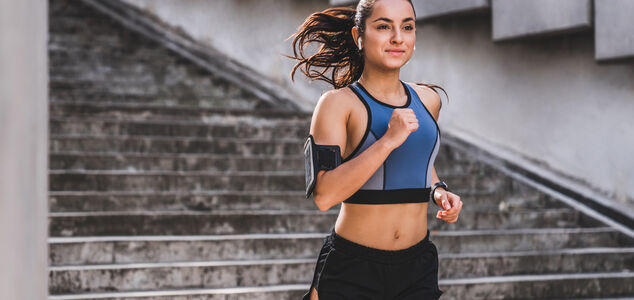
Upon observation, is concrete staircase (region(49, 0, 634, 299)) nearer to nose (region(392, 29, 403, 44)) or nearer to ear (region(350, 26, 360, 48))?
ear (region(350, 26, 360, 48))

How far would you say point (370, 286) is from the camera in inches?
81.7

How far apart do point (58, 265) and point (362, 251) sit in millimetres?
2970

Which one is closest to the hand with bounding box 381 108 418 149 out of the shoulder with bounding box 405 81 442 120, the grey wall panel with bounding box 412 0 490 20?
the shoulder with bounding box 405 81 442 120

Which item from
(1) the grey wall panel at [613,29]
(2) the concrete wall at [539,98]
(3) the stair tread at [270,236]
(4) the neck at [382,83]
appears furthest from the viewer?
(2) the concrete wall at [539,98]

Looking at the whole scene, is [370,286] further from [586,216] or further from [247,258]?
[586,216]

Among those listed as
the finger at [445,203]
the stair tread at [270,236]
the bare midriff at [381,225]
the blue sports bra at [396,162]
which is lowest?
the stair tread at [270,236]

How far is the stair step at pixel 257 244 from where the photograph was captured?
4531 millimetres

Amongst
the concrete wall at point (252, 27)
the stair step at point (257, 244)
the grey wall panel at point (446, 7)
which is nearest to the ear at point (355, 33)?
the stair step at point (257, 244)

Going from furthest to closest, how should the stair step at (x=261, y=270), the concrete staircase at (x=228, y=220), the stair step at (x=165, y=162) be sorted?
the stair step at (x=165, y=162)
the concrete staircase at (x=228, y=220)
the stair step at (x=261, y=270)

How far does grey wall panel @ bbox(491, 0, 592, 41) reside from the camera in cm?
578

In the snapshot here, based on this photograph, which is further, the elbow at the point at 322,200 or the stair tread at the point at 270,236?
the stair tread at the point at 270,236

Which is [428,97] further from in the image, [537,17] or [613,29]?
[537,17]

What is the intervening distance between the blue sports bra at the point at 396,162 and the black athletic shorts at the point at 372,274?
15 cm

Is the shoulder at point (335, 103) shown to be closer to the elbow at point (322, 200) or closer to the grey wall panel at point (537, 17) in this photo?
the elbow at point (322, 200)
